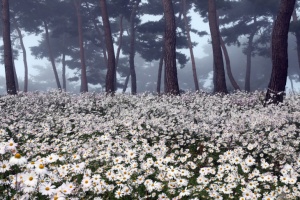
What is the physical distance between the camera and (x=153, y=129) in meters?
7.37

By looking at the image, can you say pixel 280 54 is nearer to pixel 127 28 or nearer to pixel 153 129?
pixel 153 129

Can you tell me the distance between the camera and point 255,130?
6.99 meters

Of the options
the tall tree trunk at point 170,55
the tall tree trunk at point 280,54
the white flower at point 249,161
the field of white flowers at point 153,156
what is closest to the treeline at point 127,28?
the tall tree trunk at point 170,55

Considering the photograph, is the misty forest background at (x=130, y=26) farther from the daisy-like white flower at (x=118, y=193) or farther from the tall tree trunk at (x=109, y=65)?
the daisy-like white flower at (x=118, y=193)

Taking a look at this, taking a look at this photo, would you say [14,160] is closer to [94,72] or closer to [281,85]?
[281,85]

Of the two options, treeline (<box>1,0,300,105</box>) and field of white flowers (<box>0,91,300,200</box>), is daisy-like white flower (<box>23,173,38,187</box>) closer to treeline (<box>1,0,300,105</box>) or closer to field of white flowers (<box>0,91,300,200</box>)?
field of white flowers (<box>0,91,300,200</box>)

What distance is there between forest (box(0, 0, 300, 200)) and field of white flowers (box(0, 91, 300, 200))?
0.02 m

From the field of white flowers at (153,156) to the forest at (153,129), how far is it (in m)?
0.02

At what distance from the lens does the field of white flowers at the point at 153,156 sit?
347 cm

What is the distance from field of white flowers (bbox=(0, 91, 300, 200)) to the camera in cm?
347

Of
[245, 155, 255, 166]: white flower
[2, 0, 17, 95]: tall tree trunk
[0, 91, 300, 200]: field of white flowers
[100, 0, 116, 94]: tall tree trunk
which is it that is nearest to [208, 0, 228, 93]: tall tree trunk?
[0, 91, 300, 200]: field of white flowers

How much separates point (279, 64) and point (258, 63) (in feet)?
156

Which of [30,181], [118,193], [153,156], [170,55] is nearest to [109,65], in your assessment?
[170,55]

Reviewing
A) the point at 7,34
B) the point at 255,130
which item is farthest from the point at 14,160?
the point at 7,34
